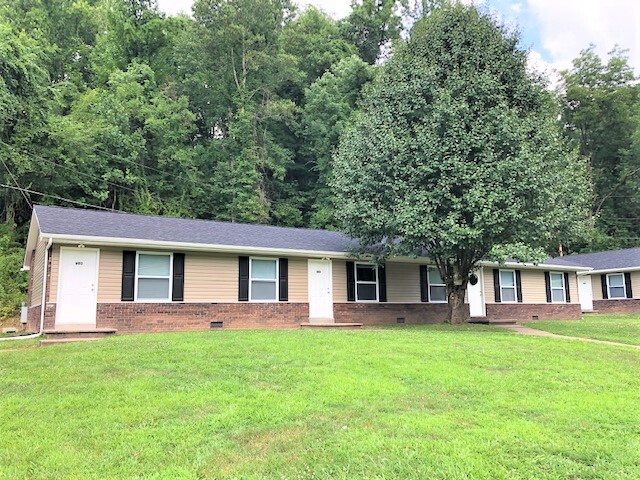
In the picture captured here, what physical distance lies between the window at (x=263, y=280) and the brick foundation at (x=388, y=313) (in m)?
2.24

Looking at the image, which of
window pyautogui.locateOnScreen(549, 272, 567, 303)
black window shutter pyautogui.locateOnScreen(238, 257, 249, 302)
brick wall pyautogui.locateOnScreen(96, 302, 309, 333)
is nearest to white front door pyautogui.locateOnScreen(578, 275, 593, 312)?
window pyautogui.locateOnScreen(549, 272, 567, 303)

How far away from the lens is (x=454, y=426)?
4637 mm

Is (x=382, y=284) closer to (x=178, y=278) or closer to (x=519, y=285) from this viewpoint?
(x=178, y=278)

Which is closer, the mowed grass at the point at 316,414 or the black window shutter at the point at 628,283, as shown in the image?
the mowed grass at the point at 316,414

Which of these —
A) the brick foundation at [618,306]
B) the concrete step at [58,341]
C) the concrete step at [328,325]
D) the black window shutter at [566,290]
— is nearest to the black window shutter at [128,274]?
the concrete step at [58,341]

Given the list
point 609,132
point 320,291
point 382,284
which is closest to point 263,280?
point 320,291

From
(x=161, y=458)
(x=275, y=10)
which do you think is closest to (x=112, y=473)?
(x=161, y=458)

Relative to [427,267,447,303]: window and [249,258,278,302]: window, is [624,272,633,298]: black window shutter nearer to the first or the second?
[427,267,447,303]: window

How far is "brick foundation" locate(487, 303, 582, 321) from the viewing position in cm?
1939

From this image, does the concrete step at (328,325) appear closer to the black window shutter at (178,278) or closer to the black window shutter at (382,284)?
the black window shutter at (382,284)

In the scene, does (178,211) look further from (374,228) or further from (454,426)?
(454,426)

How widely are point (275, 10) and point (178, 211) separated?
1395 cm

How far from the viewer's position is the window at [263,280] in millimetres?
14555

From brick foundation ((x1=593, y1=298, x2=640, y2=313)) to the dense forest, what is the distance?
15.7 m
